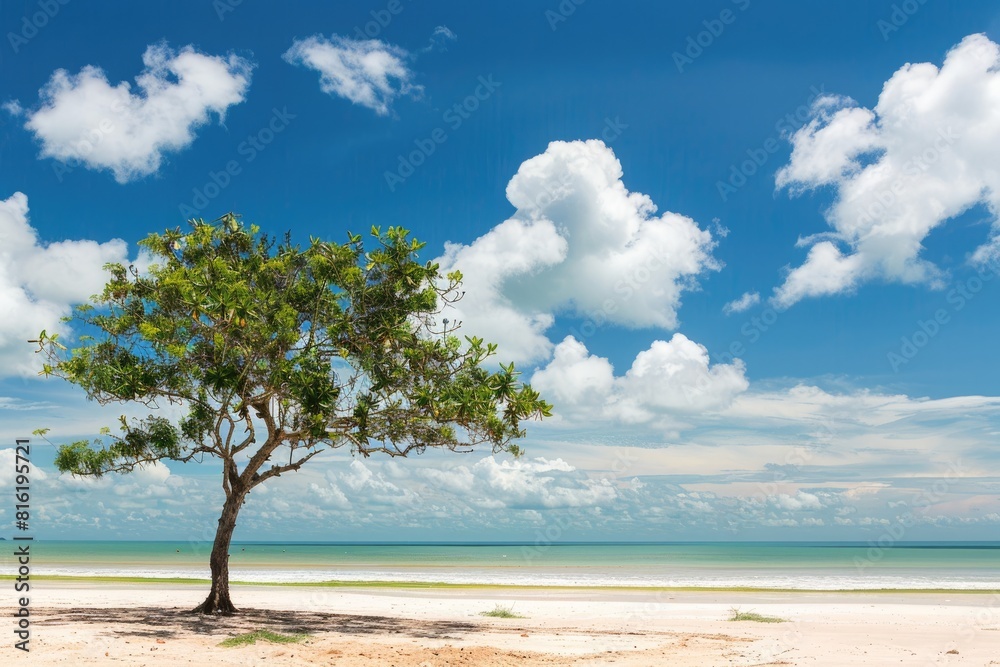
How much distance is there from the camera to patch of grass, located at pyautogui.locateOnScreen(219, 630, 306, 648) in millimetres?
13773

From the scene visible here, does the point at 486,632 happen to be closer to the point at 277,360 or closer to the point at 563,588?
the point at 277,360

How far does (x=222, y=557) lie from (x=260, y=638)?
3.81 m

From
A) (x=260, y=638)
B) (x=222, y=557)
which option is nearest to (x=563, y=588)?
(x=222, y=557)

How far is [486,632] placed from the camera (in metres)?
17.3

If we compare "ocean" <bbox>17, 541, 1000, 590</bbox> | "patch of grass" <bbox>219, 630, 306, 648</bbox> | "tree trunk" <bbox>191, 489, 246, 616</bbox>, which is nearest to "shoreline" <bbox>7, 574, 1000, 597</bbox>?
"ocean" <bbox>17, 541, 1000, 590</bbox>

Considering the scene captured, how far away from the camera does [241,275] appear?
56.3ft

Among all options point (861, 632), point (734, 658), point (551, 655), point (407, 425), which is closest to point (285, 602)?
point (407, 425)

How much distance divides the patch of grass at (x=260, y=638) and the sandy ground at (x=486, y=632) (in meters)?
0.23

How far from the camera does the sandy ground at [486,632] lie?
13266mm

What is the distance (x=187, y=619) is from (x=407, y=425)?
6.53m

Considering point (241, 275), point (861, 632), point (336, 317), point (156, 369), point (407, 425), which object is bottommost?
point (861, 632)

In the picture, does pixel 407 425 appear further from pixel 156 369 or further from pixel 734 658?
pixel 734 658

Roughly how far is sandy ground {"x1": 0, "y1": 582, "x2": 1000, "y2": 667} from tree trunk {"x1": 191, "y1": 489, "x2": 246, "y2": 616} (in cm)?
56

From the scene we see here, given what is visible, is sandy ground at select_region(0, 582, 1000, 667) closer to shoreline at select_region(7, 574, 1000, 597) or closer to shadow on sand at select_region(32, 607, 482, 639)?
shadow on sand at select_region(32, 607, 482, 639)
